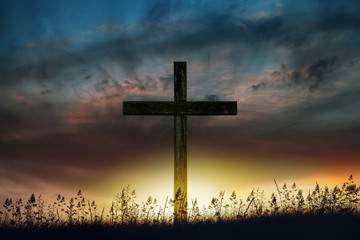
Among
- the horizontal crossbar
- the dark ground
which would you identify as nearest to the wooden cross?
the horizontal crossbar

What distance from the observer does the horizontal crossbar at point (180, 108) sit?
10.9 m

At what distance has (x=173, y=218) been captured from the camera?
940 cm

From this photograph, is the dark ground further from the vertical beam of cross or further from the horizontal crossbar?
the horizontal crossbar

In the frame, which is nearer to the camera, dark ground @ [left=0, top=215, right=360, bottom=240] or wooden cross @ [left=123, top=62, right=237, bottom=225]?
dark ground @ [left=0, top=215, right=360, bottom=240]

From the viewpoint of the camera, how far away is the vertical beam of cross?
33.3ft

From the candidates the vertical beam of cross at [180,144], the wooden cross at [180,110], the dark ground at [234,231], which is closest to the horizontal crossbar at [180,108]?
the wooden cross at [180,110]

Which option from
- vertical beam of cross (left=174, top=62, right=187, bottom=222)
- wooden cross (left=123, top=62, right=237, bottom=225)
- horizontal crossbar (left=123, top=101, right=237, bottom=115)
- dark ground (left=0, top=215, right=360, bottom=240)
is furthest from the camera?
horizontal crossbar (left=123, top=101, right=237, bottom=115)

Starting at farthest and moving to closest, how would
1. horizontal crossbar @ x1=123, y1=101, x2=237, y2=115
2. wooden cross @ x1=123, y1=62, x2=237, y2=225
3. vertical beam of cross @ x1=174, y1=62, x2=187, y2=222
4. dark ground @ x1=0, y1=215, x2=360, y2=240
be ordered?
horizontal crossbar @ x1=123, y1=101, x2=237, y2=115 < wooden cross @ x1=123, y1=62, x2=237, y2=225 < vertical beam of cross @ x1=174, y1=62, x2=187, y2=222 < dark ground @ x1=0, y1=215, x2=360, y2=240

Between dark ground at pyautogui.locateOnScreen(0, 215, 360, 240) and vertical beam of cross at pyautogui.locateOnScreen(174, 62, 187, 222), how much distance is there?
1510 mm

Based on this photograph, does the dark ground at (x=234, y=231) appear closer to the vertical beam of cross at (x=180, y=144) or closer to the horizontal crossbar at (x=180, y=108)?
the vertical beam of cross at (x=180, y=144)

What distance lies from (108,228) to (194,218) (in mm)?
1861

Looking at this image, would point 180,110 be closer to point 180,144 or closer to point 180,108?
point 180,108

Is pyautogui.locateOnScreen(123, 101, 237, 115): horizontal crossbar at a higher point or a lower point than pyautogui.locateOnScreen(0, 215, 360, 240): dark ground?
higher

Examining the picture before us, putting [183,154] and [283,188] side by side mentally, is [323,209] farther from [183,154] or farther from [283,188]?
[183,154]
